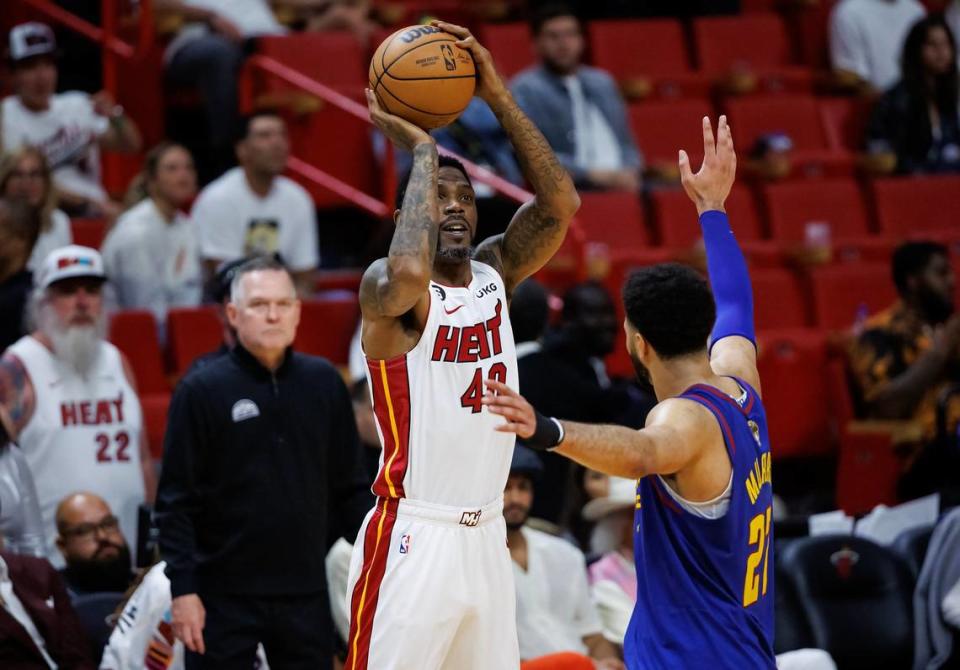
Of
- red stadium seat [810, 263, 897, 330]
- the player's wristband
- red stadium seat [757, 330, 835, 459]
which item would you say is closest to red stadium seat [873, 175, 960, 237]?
red stadium seat [810, 263, 897, 330]

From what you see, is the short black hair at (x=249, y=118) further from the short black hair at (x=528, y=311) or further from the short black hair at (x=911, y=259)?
the short black hair at (x=911, y=259)

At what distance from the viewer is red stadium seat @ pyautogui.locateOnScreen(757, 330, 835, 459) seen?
8844 mm

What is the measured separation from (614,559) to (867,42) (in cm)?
597

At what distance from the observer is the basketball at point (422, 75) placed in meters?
4.41

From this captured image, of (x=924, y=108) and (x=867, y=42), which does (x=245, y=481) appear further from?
(x=867, y=42)

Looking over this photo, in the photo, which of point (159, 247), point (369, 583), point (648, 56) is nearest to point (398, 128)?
point (369, 583)

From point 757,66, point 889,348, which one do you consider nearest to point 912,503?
point 889,348

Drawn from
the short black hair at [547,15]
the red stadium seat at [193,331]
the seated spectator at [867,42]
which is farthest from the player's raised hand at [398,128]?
the seated spectator at [867,42]

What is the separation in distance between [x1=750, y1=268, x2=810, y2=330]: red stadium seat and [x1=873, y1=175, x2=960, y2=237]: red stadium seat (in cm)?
121

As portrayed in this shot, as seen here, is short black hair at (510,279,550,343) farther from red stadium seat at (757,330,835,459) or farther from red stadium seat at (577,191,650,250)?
red stadium seat at (577,191,650,250)

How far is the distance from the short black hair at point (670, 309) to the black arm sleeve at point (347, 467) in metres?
1.60

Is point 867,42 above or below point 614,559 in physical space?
above

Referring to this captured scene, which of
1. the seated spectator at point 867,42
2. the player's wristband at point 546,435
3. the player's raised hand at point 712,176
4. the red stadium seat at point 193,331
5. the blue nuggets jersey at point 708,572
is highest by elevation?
the seated spectator at point 867,42

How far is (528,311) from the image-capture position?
23.5 feet
